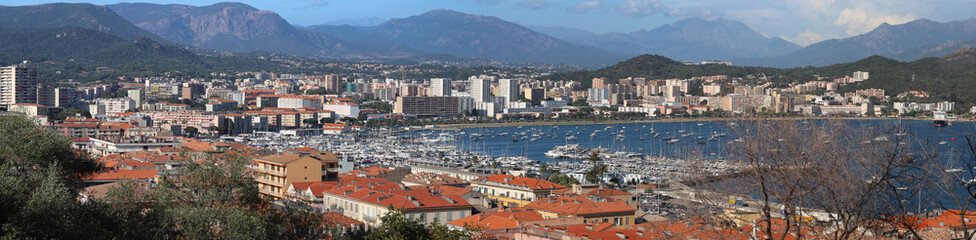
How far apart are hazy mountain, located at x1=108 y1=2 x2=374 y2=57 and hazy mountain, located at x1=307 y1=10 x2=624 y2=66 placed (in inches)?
954

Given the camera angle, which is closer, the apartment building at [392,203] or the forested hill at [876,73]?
the apartment building at [392,203]

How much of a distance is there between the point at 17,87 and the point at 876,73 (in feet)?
130

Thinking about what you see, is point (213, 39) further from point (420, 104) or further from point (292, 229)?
point (292, 229)

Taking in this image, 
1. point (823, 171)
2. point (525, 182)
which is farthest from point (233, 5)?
point (823, 171)

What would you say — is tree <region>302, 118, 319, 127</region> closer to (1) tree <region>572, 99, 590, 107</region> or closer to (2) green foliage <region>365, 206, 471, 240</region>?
(1) tree <region>572, 99, 590, 107</region>

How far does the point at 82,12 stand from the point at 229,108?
2218 inches

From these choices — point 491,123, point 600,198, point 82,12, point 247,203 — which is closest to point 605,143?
point 491,123

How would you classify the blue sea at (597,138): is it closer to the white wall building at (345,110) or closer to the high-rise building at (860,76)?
the white wall building at (345,110)

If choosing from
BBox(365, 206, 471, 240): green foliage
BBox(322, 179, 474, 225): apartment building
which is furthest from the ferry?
BBox(322, 179, 474, 225): apartment building

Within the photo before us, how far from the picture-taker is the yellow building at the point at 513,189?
38.1 feet

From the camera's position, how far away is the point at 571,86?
210 ft

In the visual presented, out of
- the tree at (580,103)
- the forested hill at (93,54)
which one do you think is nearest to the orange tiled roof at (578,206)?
the tree at (580,103)

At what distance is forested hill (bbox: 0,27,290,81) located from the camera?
6323 centimetres

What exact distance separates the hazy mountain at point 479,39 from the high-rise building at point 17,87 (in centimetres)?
11422
